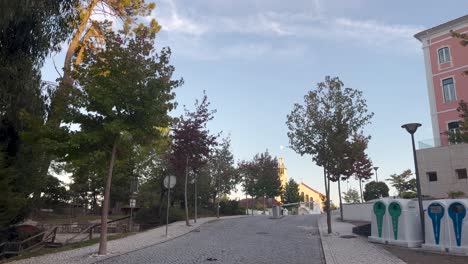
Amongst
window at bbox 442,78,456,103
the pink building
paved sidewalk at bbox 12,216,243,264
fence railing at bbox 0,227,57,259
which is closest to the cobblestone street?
paved sidewalk at bbox 12,216,243,264

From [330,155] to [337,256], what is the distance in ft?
26.1

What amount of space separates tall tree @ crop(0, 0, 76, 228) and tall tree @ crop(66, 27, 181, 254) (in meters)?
1.49

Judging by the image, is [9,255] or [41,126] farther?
[9,255]

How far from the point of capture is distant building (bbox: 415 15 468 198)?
2745 cm

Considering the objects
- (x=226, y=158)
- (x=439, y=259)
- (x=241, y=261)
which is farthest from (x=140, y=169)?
(x=439, y=259)

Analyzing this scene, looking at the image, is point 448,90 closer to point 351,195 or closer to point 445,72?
point 445,72

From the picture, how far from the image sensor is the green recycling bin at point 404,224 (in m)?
14.3

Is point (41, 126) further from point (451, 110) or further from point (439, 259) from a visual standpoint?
point (451, 110)

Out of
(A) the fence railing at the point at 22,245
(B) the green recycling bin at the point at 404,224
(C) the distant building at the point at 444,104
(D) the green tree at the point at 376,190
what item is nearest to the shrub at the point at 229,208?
(D) the green tree at the point at 376,190

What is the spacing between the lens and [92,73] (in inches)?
538

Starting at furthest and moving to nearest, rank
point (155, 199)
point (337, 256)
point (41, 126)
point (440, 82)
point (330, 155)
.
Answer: point (440, 82)
point (155, 199)
point (330, 155)
point (41, 126)
point (337, 256)

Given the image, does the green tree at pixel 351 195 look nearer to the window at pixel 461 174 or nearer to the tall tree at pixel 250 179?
the tall tree at pixel 250 179

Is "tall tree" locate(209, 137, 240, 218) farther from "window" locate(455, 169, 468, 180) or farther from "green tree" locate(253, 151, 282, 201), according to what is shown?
"window" locate(455, 169, 468, 180)

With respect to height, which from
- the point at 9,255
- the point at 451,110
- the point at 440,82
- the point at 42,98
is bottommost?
the point at 9,255
